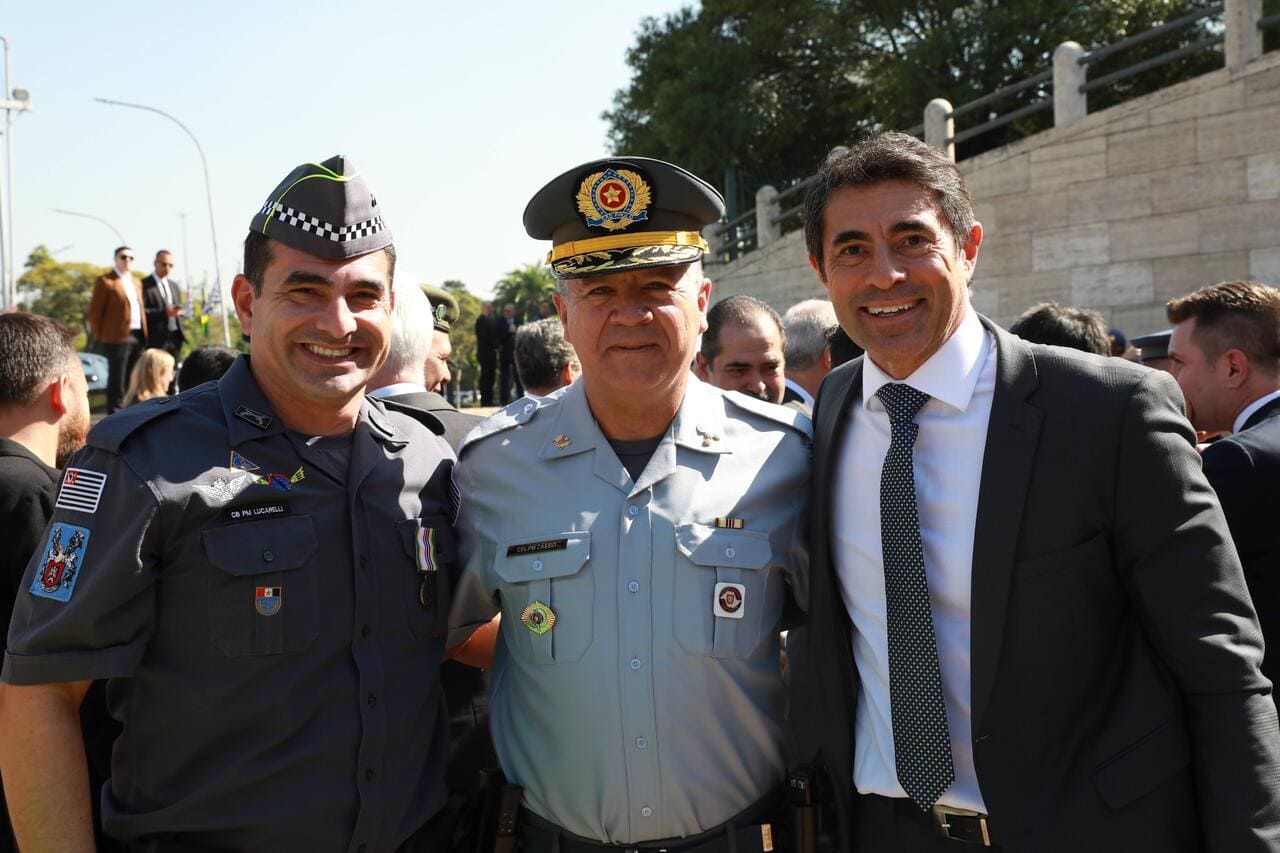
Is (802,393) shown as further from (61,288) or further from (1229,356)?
(61,288)

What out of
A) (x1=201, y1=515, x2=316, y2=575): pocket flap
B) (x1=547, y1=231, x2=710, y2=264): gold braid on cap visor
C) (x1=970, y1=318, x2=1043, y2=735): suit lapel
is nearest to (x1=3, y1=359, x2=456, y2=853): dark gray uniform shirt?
(x1=201, y1=515, x2=316, y2=575): pocket flap

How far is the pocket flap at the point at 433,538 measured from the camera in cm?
252

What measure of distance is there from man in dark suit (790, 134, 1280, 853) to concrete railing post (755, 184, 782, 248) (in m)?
16.8

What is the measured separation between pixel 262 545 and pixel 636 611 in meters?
0.86

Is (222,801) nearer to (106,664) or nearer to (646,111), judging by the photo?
(106,664)

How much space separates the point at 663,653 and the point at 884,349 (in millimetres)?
Answer: 886

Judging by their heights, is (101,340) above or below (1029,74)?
below

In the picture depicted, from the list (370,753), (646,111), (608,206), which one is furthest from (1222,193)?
(646,111)

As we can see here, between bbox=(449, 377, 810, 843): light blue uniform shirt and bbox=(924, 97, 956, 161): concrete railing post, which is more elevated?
bbox=(924, 97, 956, 161): concrete railing post

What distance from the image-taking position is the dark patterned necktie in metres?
2.29

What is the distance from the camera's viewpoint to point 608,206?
2.83m

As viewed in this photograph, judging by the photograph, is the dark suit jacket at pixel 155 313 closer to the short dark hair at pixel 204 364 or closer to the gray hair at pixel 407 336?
the short dark hair at pixel 204 364

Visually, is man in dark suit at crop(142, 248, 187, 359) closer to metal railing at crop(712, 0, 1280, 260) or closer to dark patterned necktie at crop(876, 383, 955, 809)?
metal railing at crop(712, 0, 1280, 260)

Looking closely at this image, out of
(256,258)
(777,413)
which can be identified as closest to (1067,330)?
(777,413)
